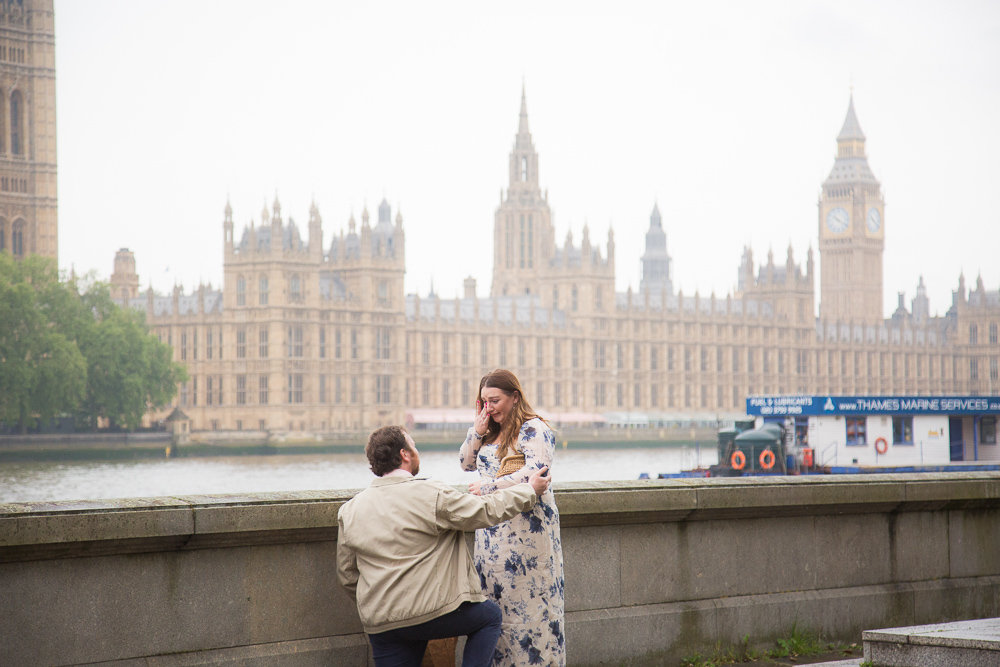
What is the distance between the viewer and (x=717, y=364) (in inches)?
3829

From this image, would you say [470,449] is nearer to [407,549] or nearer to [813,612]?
[407,549]

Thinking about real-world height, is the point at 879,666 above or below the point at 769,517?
below

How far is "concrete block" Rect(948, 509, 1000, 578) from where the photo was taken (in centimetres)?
707

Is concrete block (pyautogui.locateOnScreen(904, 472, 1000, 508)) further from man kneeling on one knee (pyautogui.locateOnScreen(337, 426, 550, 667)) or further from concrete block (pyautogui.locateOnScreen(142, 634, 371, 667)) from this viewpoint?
concrete block (pyautogui.locateOnScreen(142, 634, 371, 667))

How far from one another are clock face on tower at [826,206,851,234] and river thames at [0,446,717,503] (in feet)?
244

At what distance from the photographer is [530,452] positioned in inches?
191

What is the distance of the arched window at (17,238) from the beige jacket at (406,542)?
8384 cm

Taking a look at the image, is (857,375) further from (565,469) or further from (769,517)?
(769,517)

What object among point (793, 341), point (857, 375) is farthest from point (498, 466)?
point (857, 375)

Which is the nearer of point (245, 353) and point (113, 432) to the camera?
point (113, 432)

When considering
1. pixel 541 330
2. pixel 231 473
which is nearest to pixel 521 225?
pixel 541 330

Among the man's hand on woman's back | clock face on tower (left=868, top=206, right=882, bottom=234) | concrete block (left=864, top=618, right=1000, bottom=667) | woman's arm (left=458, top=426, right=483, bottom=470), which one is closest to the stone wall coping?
woman's arm (left=458, top=426, right=483, bottom=470)

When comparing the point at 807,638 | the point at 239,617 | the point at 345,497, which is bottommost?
the point at 807,638

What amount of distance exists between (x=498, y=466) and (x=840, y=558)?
102 inches
